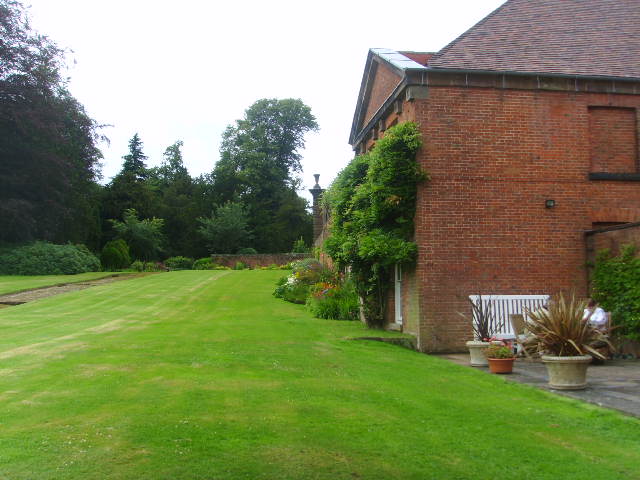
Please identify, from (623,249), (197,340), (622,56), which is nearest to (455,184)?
(623,249)

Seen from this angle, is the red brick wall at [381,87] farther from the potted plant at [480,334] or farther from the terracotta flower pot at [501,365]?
the terracotta flower pot at [501,365]

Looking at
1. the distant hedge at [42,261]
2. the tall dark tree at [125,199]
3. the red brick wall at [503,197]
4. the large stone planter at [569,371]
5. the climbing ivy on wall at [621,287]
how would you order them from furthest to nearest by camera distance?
1. the tall dark tree at [125,199]
2. the distant hedge at [42,261]
3. the red brick wall at [503,197]
4. the climbing ivy on wall at [621,287]
5. the large stone planter at [569,371]

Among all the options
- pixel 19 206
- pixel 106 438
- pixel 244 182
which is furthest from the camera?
pixel 244 182

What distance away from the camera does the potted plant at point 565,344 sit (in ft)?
29.4

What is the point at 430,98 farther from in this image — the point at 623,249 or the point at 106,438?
the point at 106,438

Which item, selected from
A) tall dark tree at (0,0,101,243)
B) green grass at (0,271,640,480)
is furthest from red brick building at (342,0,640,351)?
tall dark tree at (0,0,101,243)

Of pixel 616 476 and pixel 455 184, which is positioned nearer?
pixel 616 476

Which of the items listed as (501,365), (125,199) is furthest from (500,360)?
(125,199)

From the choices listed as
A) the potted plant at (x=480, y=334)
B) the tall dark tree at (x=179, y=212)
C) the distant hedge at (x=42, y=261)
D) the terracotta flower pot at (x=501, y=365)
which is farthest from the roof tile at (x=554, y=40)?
the tall dark tree at (x=179, y=212)

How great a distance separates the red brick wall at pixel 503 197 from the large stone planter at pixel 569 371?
199 inches

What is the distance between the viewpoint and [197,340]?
486 inches

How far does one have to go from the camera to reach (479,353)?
1177 centimetres

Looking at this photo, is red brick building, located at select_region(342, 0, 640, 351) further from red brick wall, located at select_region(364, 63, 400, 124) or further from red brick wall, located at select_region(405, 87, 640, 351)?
red brick wall, located at select_region(364, 63, 400, 124)

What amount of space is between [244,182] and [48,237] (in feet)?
79.7
